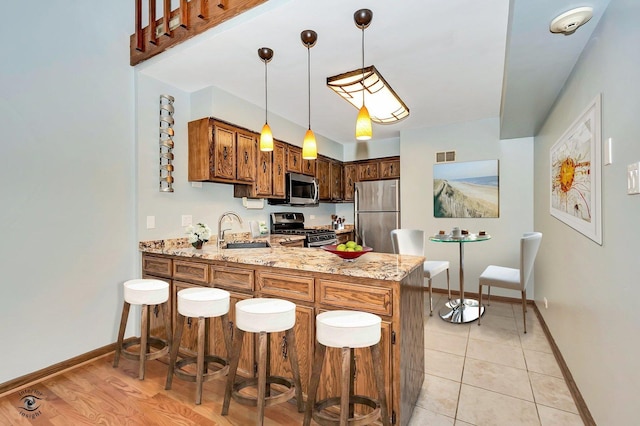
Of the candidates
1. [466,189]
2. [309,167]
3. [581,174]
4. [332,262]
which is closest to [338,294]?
[332,262]

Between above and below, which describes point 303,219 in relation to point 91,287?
above

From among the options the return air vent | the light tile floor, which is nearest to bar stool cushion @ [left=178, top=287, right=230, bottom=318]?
the light tile floor

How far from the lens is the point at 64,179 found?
2377mm

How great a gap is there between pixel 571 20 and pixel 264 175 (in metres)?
3.06

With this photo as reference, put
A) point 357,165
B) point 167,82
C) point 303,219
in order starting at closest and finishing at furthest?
point 167,82 → point 303,219 → point 357,165

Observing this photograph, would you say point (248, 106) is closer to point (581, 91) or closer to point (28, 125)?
point (28, 125)

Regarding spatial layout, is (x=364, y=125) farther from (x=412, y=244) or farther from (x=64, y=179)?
(x=64, y=179)

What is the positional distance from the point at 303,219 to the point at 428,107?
252cm

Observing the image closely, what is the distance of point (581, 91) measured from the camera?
1.95m

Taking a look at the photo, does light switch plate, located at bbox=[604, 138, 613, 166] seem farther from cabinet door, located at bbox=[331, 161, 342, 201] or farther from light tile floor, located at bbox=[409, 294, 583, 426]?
cabinet door, located at bbox=[331, 161, 342, 201]

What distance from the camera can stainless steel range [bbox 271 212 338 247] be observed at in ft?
13.7

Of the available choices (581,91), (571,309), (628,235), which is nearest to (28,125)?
(628,235)

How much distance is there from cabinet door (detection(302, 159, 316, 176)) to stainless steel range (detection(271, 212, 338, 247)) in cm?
71

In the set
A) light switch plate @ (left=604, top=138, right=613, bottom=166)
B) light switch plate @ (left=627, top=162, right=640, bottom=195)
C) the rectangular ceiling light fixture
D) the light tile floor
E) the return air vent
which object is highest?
the rectangular ceiling light fixture
